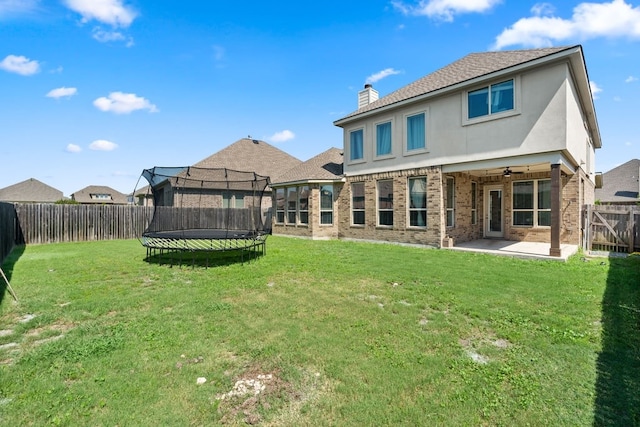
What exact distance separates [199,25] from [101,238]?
10588 mm

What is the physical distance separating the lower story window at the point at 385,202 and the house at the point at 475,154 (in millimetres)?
43

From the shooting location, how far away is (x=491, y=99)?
9617 millimetres

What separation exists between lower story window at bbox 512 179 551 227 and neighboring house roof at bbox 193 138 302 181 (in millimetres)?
13635

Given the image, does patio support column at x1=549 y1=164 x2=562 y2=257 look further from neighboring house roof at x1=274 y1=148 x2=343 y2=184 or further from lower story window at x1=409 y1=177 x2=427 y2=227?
neighboring house roof at x1=274 y1=148 x2=343 y2=184

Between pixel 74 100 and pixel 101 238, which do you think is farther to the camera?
pixel 101 238

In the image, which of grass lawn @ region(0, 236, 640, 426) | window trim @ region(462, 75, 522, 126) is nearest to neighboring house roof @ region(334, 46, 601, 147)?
window trim @ region(462, 75, 522, 126)

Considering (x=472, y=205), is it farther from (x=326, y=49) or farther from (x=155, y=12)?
(x=155, y=12)

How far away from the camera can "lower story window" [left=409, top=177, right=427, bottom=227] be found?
11367mm

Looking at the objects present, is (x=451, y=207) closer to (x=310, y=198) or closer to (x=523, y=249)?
(x=523, y=249)

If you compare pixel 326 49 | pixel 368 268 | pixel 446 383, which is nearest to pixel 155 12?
pixel 326 49

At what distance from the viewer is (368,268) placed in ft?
24.9

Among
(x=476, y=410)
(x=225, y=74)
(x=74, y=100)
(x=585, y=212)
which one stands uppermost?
(x=225, y=74)

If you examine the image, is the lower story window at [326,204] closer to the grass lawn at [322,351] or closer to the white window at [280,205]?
the white window at [280,205]

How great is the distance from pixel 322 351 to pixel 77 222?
50.4 ft
